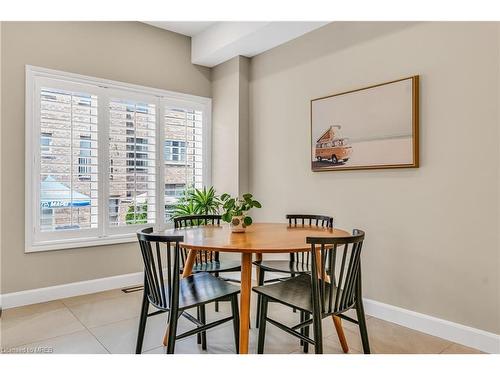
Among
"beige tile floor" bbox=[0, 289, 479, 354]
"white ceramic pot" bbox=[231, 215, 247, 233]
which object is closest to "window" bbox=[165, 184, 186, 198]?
"beige tile floor" bbox=[0, 289, 479, 354]

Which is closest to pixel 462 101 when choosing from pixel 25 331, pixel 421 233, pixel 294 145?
pixel 421 233

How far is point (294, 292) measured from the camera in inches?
83.5

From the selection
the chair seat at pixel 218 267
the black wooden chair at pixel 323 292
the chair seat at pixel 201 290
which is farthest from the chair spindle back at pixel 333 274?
the chair seat at pixel 218 267

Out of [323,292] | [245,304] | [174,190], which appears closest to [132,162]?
[174,190]

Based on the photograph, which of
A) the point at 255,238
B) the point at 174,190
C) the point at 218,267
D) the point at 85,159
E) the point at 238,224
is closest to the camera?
the point at 255,238

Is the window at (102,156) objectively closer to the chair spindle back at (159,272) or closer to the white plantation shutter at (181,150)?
the white plantation shutter at (181,150)

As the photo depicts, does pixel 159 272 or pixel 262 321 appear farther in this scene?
pixel 262 321

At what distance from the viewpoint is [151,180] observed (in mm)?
4008

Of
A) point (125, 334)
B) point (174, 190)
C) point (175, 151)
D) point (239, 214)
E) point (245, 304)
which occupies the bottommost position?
point (125, 334)

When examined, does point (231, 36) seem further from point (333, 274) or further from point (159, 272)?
point (333, 274)

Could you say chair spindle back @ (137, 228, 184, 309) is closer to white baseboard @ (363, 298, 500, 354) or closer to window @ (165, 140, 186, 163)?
white baseboard @ (363, 298, 500, 354)

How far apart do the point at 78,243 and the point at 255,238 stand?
6.97 feet

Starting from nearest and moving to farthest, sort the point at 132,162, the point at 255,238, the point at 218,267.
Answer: the point at 255,238 < the point at 218,267 < the point at 132,162
